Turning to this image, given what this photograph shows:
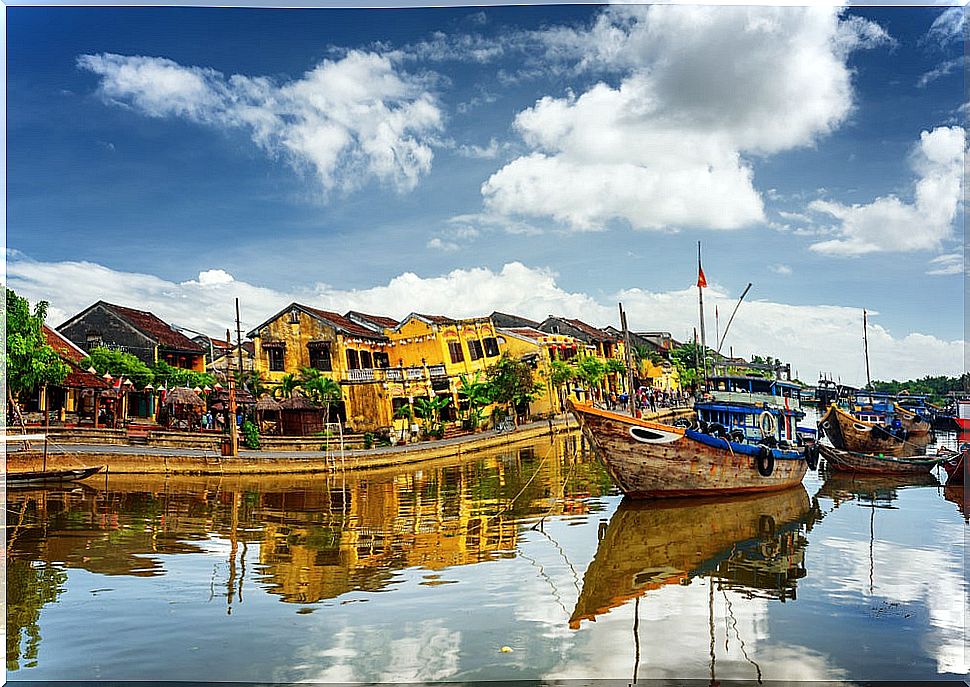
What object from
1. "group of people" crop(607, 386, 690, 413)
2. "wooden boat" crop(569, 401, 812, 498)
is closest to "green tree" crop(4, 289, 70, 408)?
"wooden boat" crop(569, 401, 812, 498)

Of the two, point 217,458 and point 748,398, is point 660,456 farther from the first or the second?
point 217,458

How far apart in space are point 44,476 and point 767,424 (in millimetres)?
8215

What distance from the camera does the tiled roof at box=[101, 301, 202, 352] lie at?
1039 centimetres

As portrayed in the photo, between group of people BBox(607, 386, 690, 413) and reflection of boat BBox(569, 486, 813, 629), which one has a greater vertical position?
group of people BBox(607, 386, 690, 413)

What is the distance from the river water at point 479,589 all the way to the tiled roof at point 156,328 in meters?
2.97

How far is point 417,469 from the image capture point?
11359 mm

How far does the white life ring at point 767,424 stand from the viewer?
9.23m

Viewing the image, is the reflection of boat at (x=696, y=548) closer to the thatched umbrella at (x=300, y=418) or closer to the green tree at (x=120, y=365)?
the thatched umbrella at (x=300, y=418)

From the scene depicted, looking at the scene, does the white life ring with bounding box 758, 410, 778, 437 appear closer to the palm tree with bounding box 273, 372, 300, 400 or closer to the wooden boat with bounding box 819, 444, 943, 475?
the wooden boat with bounding box 819, 444, 943, 475

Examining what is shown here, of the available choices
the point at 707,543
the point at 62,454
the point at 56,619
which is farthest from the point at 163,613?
the point at 62,454

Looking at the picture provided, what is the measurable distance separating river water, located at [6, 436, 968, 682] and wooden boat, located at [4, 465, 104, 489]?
0.26 m

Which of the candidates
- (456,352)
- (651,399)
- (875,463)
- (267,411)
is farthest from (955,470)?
(651,399)

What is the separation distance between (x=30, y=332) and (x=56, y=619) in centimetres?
601

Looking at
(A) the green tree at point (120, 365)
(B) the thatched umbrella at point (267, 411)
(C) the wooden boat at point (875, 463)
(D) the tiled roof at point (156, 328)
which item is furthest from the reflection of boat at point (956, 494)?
(A) the green tree at point (120, 365)
